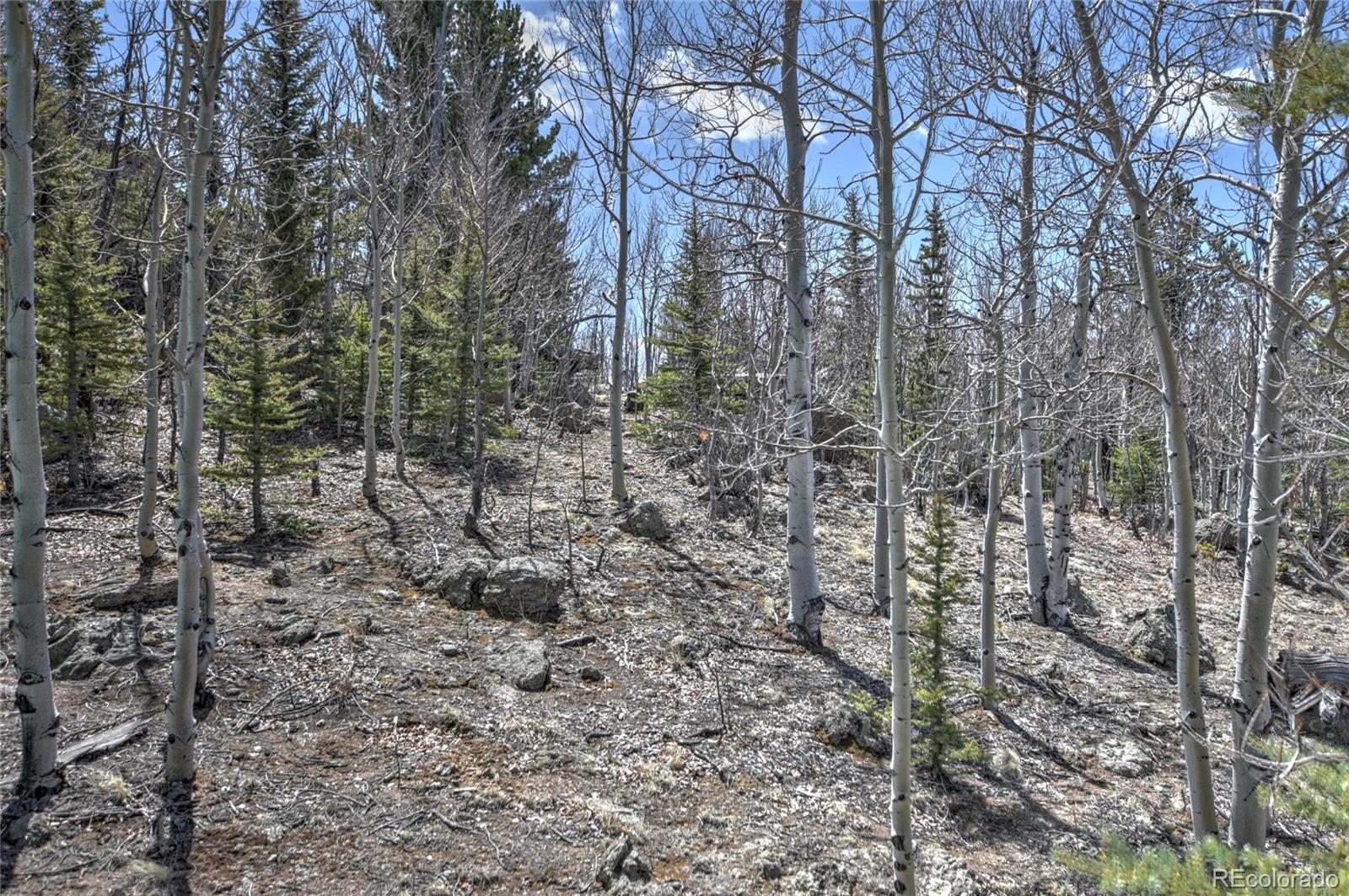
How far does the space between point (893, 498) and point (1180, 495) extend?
170 cm

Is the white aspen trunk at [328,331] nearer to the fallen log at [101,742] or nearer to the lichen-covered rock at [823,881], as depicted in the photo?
the fallen log at [101,742]

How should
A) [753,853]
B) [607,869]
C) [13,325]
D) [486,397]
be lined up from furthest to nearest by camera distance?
[486,397] < [753,853] < [607,869] < [13,325]

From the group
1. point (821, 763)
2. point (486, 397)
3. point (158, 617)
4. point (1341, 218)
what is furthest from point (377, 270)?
point (1341, 218)

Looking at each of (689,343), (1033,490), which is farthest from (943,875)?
(689,343)

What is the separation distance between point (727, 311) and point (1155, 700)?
9.30m

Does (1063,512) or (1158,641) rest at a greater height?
(1063,512)

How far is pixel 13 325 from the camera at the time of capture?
11.5 feet

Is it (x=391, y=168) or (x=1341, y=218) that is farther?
(x=391, y=168)

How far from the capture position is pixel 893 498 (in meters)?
3.59

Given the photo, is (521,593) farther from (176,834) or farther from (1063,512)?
(1063,512)

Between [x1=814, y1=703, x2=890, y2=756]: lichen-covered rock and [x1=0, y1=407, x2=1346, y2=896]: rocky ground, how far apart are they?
2 centimetres

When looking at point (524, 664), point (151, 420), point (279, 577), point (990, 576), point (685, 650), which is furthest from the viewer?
point (151, 420)

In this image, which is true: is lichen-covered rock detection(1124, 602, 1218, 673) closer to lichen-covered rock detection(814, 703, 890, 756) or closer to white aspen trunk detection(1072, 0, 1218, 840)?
lichen-covered rock detection(814, 703, 890, 756)

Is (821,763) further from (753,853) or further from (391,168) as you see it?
(391,168)
